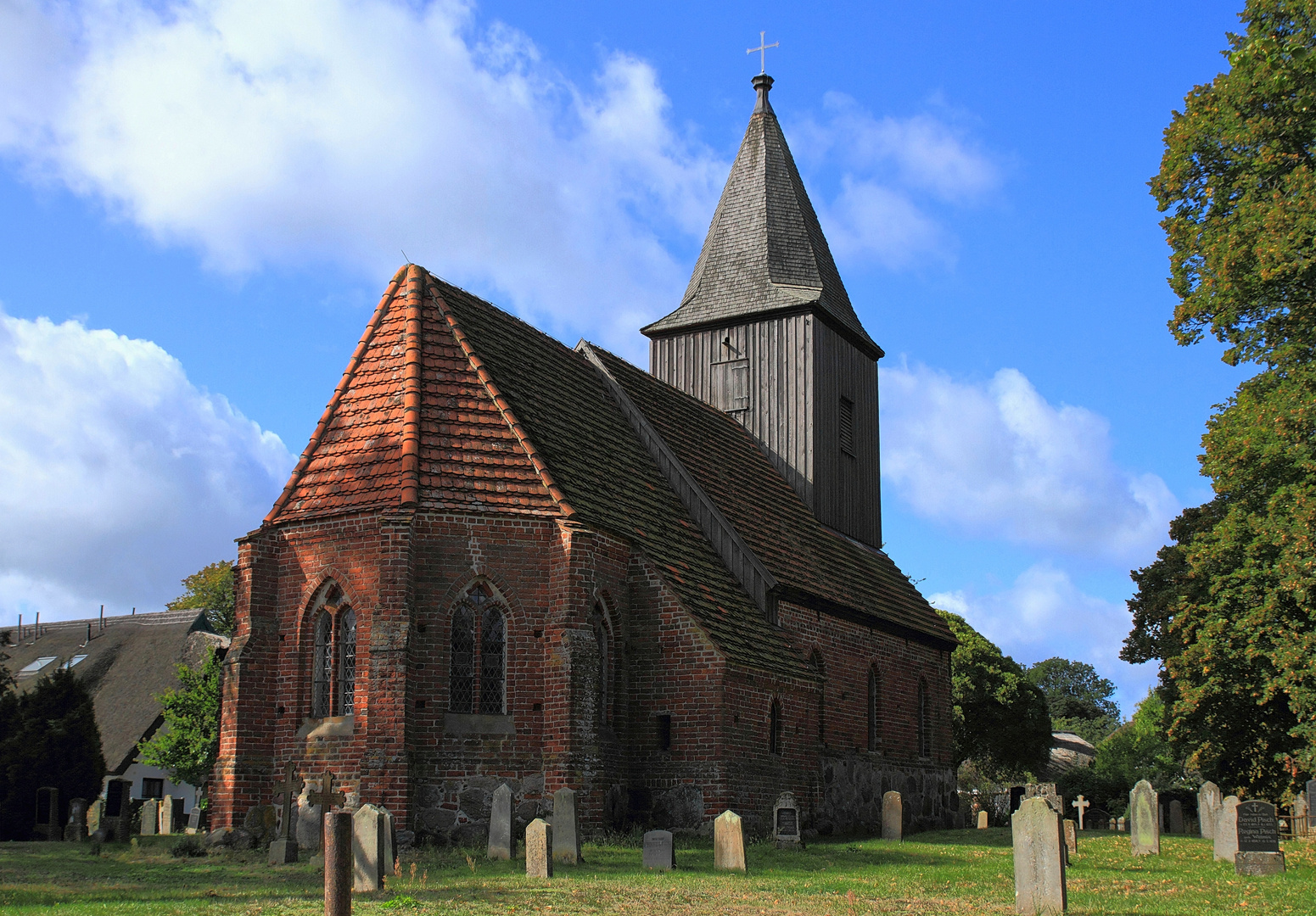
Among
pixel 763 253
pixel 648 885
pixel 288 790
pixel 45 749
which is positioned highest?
pixel 763 253

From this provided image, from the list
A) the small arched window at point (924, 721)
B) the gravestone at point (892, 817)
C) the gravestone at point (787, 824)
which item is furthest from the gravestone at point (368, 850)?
the small arched window at point (924, 721)

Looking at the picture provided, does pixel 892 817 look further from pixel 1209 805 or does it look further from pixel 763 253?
pixel 763 253

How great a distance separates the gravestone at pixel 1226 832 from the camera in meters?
17.5

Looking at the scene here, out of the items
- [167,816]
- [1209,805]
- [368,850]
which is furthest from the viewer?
[167,816]

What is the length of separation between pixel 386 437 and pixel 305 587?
2.61 meters

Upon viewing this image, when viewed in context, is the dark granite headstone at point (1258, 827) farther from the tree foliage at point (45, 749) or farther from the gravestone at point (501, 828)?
the tree foliage at point (45, 749)

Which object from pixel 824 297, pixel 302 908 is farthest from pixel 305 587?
pixel 824 297

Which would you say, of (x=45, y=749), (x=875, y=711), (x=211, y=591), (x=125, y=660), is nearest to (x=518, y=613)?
(x=875, y=711)

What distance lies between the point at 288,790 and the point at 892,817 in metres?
11.6

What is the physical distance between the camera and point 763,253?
30500 mm

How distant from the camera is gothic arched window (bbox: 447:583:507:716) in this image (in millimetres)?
17375

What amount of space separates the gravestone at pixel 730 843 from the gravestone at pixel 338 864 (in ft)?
20.5

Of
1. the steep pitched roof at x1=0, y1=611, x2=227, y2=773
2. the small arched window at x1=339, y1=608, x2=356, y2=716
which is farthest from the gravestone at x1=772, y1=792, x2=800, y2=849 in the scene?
the steep pitched roof at x1=0, y1=611, x2=227, y2=773

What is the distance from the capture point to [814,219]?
1283 inches
